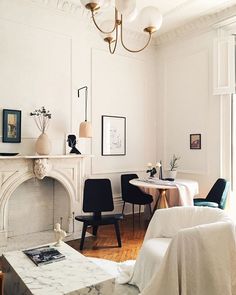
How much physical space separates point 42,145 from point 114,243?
179 cm

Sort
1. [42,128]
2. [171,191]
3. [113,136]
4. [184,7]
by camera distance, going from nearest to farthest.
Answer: [42,128] → [171,191] → [184,7] → [113,136]

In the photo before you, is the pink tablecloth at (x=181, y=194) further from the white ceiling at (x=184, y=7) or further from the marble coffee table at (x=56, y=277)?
the white ceiling at (x=184, y=7)

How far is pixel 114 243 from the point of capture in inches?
159

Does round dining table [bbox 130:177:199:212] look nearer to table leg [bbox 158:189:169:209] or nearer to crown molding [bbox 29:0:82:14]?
table leg [bbox 158:189:169:209]

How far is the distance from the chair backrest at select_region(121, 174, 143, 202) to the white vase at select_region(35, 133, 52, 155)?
5.42 feet

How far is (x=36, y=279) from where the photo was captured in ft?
6.84

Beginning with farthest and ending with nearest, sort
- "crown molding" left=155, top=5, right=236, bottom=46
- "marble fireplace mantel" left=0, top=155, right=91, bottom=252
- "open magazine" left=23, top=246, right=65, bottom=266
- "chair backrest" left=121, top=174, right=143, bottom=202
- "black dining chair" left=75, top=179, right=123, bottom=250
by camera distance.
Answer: "chair backrest" left=121, top=174, right=143, bottom=202, "crown molding" left=155, top=5, right=236, bottom=46, "black dining chair" left=75, top=179, right=123, bottom=250, "marble fireplace mantel" left=0, top=155, right=91, bottom=252, "open magazine" left=23, top=246, right=65, bottom=266

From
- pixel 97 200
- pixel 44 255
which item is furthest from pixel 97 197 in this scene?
pixel 44 255

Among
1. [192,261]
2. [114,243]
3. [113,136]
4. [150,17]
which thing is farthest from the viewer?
[113,136]

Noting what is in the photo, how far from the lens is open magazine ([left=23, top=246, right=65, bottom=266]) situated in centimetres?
238

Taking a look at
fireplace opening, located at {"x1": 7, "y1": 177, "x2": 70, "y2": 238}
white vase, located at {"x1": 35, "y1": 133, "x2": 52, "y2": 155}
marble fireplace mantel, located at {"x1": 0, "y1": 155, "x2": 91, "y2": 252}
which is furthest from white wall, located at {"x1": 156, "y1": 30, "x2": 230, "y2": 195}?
white vase, located at {"x1": 35, "y1": 133, "x2": 52, "y2": 155}

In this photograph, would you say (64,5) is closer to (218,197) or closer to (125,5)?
(125,5)

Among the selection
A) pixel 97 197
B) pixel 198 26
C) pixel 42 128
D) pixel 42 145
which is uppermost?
pixel 198 26

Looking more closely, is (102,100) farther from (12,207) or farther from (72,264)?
(72,264)
